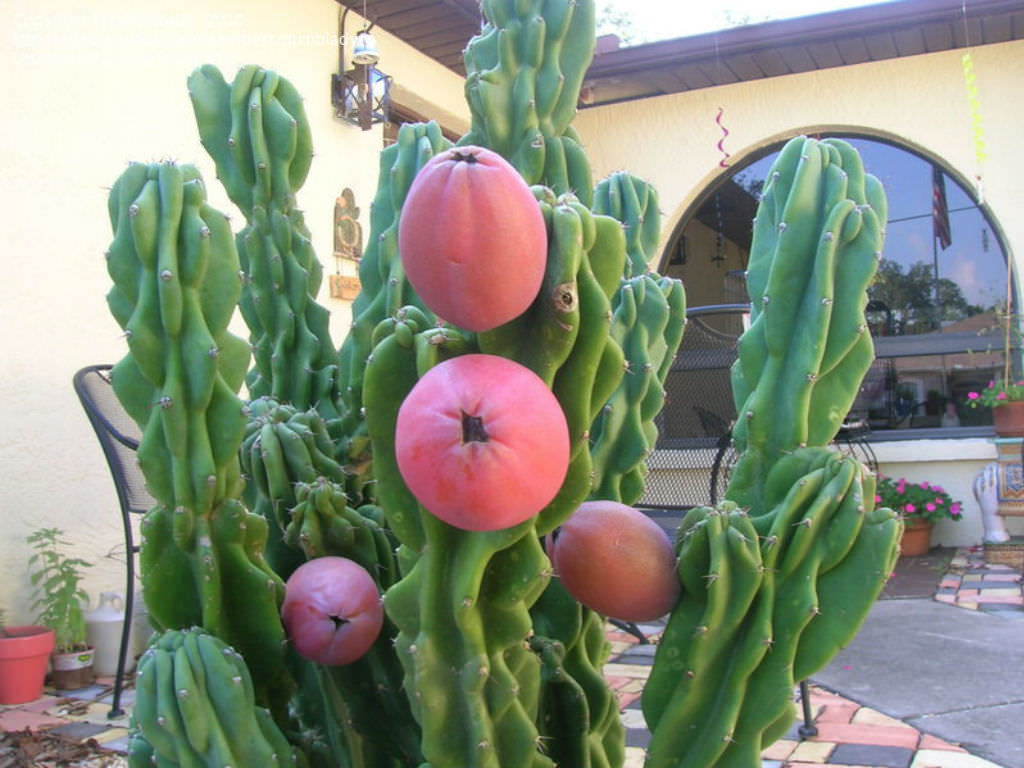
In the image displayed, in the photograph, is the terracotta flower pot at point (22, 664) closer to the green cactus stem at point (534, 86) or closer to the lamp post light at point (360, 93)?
the green cactus stem at point (534, 86)

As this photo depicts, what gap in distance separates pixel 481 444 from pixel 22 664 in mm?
3593

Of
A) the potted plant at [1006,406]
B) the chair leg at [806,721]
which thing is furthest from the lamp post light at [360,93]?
the potted plant at [1006,406]

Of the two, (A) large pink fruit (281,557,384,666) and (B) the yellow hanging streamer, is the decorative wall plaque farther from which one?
(A) large pink fruit (281,557,384,666)

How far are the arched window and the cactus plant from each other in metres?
6.87

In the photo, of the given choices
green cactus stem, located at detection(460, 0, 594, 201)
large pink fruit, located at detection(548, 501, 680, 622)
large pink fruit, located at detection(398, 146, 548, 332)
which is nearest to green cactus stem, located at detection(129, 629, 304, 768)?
large pink fruit, located at detection(548, 501, 680, 622)

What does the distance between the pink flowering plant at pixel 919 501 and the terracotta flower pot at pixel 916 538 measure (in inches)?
2.2

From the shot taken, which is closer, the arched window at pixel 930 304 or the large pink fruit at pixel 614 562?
the large pink fruit at pixel 614 562

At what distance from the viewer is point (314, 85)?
573 cm

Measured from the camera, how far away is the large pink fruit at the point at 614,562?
977mm

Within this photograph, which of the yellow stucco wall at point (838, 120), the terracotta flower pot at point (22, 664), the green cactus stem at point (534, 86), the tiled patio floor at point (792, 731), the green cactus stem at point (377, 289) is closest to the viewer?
the green cactus stem at point (534, 86)

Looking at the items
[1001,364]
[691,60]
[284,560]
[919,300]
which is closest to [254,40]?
[691,60]

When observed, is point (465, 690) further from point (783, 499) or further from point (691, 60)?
point (691, 60)

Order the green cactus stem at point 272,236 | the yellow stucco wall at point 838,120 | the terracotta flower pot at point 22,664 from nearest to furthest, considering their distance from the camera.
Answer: the green cactus stem at point 272,236 < the terracotta flower pot at point 22,664 < the yellow stucco wall at point 838,120

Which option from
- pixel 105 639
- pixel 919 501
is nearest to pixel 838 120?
pixel 919 501
